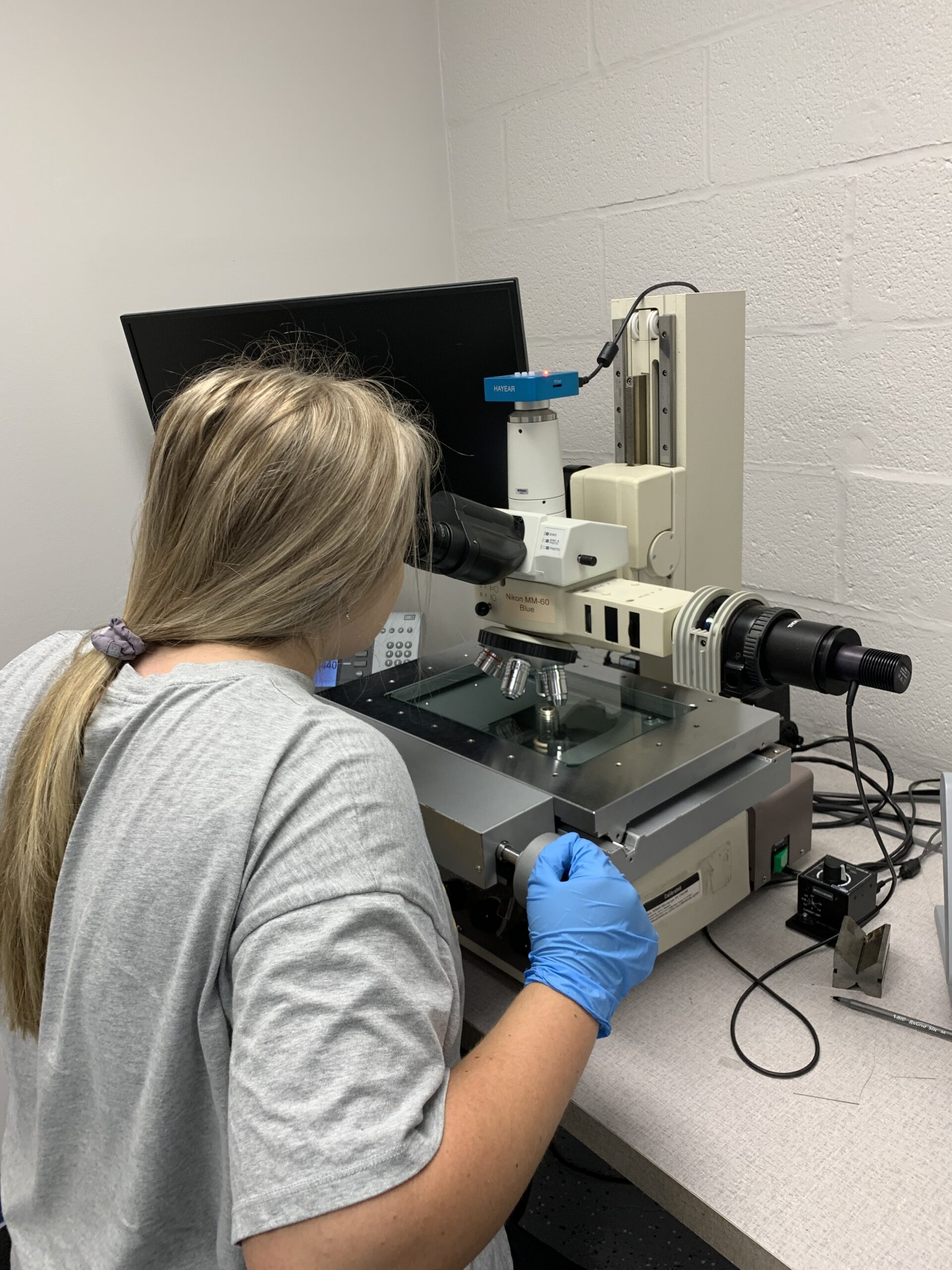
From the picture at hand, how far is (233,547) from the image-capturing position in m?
0.68

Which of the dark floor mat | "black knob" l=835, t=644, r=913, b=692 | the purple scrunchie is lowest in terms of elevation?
the dark floor mat

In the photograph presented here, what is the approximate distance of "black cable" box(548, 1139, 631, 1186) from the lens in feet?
4.93

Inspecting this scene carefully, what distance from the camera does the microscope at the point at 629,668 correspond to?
2.73 feet

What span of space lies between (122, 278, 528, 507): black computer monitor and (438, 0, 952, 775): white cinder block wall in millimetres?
423

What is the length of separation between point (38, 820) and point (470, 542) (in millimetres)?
458

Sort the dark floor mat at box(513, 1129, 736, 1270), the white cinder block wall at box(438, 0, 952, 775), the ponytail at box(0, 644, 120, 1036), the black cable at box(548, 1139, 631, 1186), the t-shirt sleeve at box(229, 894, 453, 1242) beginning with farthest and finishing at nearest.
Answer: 1. the black cable at box(548, 1139, 631, 1186)
2. the dark floor mat at box(513, 1129, 736, 1270)
3. the white cinder block wall at box(438, 0, 952, 775)
4. the ponytail at box(0, 644, 120, 1036)
5. the t-shirt sleeve at box(229, 894, 453, 1242)

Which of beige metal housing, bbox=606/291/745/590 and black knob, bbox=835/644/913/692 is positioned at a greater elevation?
beige metal housing, bbox=606/291/745/590

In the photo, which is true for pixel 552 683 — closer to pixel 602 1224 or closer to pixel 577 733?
pixel 577 733

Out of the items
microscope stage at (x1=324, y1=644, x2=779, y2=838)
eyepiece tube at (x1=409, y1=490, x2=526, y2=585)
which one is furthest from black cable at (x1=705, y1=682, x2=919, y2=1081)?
eyepiece tube at (x1=409, y1=490, x2=526, y2=585)

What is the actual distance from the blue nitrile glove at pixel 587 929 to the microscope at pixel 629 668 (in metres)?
0.03

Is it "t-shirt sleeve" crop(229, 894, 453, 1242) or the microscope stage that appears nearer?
"t-shirt sleeve" crop(229, 894, 453, 1242)

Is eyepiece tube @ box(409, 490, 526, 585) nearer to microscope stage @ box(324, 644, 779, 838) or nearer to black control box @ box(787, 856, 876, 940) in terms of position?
microscope stage @ box(324, 644, 779, 838)

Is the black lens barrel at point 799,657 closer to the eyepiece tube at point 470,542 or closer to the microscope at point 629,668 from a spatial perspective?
the microscope at point 629,668

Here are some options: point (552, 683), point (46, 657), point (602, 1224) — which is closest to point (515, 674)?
point (552, 683)
